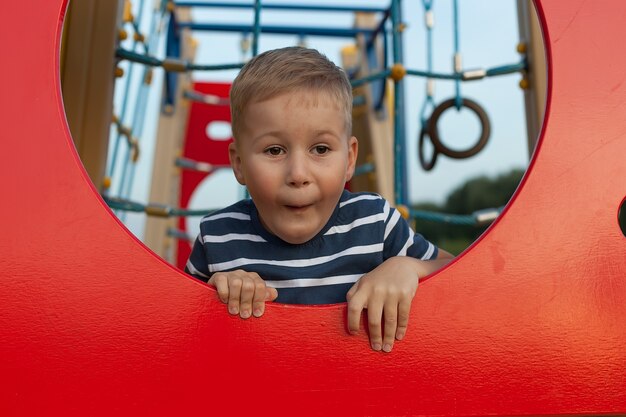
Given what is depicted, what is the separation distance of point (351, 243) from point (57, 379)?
457 millimetres

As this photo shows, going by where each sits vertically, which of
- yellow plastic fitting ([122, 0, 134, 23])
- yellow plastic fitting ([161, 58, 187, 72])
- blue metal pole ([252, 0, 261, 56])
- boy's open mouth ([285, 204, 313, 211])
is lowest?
boy's open mouth ([285, 204, 313, 211])

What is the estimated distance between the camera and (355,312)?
0.62m

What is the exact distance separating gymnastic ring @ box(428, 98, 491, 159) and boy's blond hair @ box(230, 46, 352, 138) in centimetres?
96

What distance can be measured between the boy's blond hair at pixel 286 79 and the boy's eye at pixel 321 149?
7cm

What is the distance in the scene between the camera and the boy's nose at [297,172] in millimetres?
728

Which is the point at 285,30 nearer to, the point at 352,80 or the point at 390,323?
the point at 352,80

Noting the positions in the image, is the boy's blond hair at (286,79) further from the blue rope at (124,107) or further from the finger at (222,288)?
the blue rope at (124,107)

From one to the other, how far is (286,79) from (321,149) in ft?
0.32

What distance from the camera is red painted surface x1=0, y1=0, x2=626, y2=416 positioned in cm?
60

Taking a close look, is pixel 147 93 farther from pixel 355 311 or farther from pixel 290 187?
pixel 355 311

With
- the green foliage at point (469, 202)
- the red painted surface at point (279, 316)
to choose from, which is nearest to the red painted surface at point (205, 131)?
the red painted surface at point (279, 316)

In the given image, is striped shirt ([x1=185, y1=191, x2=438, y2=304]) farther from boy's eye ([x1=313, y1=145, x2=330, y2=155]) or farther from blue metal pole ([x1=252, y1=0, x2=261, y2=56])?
blue metal pole ([x1=252, y1=0, x2=261, y2=56])

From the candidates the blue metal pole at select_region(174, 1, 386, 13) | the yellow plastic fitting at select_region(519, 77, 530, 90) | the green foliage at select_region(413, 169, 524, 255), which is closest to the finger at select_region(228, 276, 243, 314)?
the yellow plastic fitting at select_region(519, 77, 530, 90)

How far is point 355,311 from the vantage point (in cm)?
62
